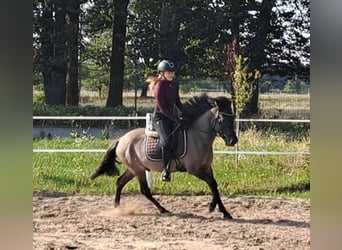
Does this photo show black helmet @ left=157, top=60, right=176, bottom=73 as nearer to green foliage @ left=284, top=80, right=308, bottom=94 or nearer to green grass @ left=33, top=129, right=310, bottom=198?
green grass @ left=33, top=129, right=310, bottom=198

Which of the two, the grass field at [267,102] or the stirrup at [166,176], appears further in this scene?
the stirrup at [166,176]

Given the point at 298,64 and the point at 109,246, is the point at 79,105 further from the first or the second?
the point at 298,64

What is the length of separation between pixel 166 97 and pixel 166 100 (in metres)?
0.02

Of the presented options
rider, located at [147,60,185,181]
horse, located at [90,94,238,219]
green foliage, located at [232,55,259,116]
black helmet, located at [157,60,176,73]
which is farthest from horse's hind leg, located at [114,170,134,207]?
green foliage, located at [232,55,259,116]

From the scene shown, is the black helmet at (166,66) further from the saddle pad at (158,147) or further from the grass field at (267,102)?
the saddle pad at (158,147)

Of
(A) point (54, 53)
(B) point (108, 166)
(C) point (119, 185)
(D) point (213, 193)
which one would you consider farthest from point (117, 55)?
(D) point (213, 193)

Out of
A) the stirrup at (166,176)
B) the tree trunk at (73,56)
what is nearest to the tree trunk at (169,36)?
the tree trunk at (73,56)

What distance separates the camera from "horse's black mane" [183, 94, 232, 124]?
3.03m

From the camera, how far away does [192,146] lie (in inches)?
121

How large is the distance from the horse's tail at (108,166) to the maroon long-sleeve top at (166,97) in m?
0.41

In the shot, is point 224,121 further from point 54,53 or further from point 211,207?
point 54,53

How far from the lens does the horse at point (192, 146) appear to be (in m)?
3.04

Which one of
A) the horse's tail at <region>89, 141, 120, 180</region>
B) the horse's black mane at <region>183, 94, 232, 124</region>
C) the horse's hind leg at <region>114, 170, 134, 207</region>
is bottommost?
the horse's hind leg at <region>114, 170, 134, 207</region>
